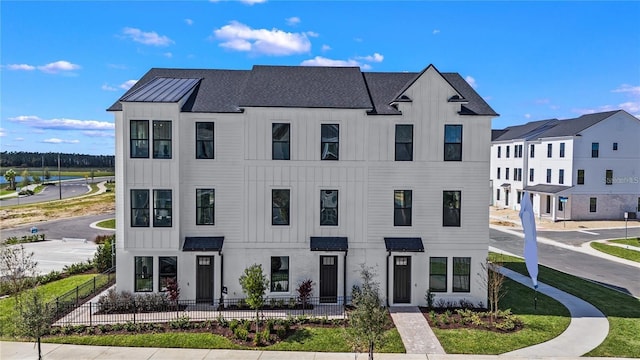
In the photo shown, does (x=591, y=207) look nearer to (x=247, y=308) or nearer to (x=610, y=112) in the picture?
(x=610, y=112)

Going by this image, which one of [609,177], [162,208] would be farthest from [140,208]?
[609,177]

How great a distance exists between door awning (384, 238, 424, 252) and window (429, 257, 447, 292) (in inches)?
43.9

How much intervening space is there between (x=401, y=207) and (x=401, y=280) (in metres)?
3.42

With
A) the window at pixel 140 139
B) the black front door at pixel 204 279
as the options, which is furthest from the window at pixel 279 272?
the window at pixel 140 139

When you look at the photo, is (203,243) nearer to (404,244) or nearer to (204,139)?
(204,139)

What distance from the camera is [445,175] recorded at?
63.7ft

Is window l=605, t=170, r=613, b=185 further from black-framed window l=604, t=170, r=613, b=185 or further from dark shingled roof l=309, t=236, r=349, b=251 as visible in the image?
dark shingled roof l=309, t=236, r=349, b=251

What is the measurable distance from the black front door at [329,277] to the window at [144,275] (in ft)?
25.9

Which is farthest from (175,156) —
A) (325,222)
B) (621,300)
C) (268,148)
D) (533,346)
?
(621,300)

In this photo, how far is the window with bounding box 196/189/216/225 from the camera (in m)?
19.2

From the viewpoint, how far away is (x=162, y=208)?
18484 mm

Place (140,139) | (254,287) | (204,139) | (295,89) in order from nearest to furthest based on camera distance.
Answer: (254,287) < (140,139) < (204,139) < (295,89)

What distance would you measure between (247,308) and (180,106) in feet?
31.9

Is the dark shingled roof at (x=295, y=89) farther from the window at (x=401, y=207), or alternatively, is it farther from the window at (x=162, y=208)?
the window at (x=162, y=208)
